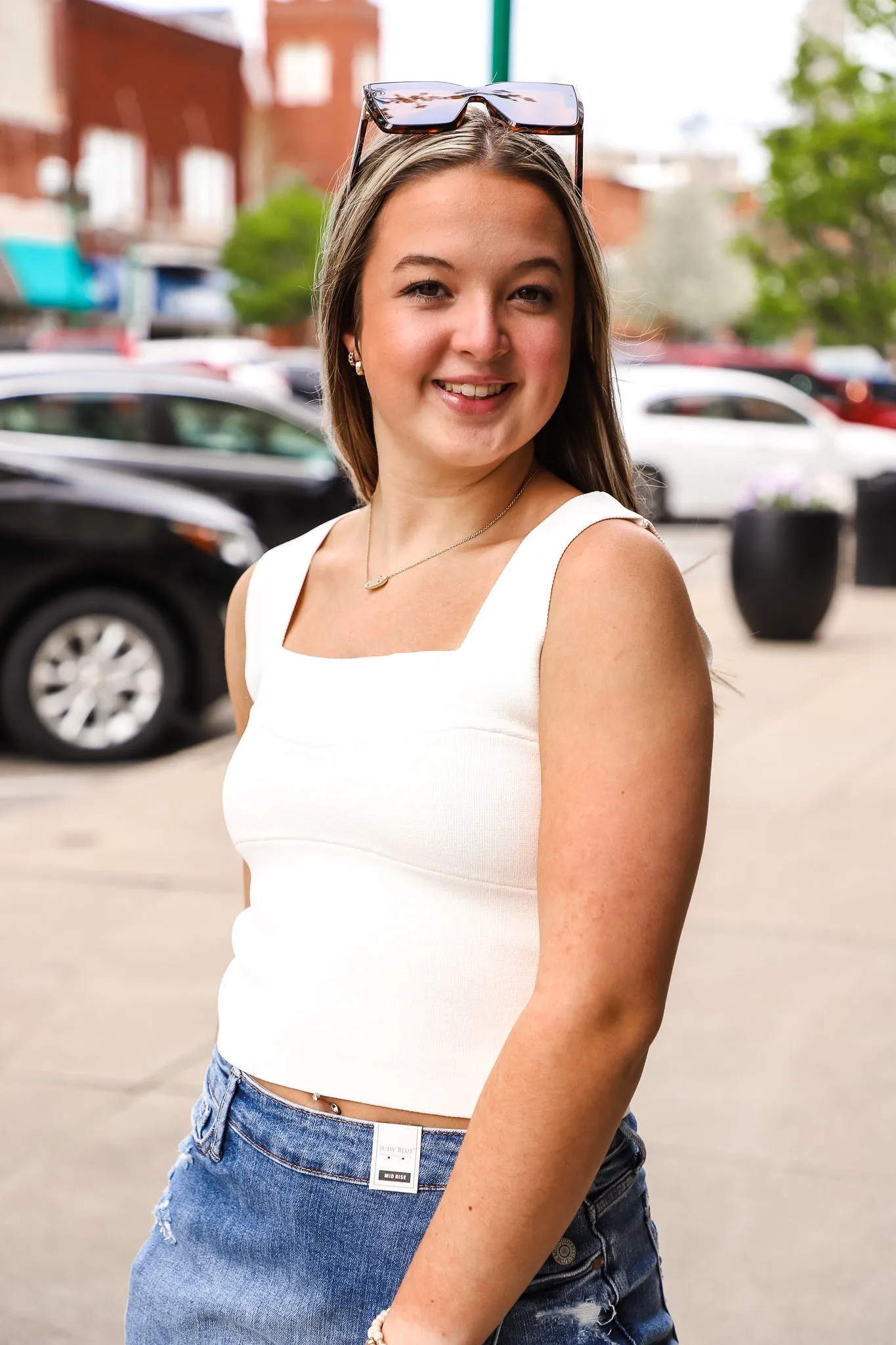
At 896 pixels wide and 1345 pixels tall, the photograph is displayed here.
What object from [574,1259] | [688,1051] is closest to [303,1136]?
[574,1259]

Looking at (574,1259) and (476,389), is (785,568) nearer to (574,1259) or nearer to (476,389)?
(476,389)

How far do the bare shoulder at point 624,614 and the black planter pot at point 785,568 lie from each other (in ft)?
33.2

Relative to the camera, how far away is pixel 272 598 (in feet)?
5.88

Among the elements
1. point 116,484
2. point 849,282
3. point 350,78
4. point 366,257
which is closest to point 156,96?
point 350,78

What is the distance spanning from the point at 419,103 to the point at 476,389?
0.95ft

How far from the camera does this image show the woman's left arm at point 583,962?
1.38 m

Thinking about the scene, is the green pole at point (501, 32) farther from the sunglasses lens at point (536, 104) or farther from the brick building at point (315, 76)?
the brick building at point (315, 76)

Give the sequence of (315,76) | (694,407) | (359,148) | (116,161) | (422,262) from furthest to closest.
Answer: (315,76) < (116,161) < (694,407) < (359,148) < (422,262)

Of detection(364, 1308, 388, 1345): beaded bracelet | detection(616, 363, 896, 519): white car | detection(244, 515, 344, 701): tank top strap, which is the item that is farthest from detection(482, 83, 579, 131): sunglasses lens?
detection(616, 363, 896, 519): white car

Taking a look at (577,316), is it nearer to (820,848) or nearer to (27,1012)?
(27,1012)

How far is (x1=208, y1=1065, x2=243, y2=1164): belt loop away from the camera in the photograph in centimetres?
161

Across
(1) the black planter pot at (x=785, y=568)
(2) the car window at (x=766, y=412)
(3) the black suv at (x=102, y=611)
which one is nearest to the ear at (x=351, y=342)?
(3) the black suv at (x=102, y=611)

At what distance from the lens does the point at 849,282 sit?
30047 mm

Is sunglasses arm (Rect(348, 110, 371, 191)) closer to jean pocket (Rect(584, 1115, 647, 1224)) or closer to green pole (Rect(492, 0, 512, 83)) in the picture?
jean pocket (Rect(584, 1115, 647, 1224))
